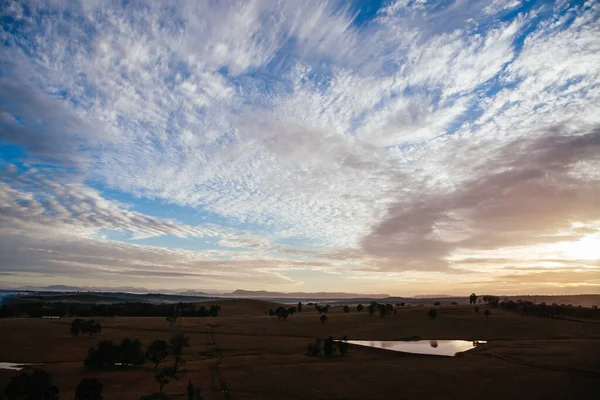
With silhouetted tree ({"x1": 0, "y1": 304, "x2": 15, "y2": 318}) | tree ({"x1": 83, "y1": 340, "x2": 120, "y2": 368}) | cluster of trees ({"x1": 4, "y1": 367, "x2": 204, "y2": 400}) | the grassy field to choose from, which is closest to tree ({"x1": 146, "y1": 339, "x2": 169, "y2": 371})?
the grassy field

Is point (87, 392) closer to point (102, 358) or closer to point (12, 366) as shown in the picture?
point (102, 358)

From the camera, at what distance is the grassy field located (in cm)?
2870

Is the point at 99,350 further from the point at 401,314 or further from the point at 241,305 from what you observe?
the point at 241,305

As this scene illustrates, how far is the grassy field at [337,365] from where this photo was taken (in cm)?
2870

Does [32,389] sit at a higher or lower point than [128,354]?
higher

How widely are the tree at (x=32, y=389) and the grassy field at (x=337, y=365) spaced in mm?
4221

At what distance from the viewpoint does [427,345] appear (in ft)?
194

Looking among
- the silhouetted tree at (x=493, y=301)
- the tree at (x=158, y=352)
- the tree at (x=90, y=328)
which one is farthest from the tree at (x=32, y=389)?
the silhouetted tree at (x=493, y=301)

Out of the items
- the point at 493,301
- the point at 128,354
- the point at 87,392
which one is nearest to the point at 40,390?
the point at 87,392

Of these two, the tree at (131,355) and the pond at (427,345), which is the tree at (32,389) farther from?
the pond at (427,345)

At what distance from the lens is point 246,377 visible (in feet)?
108

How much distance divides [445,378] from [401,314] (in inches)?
2324

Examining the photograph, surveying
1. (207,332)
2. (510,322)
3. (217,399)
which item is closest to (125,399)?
(217,399)

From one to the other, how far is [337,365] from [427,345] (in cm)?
2714
